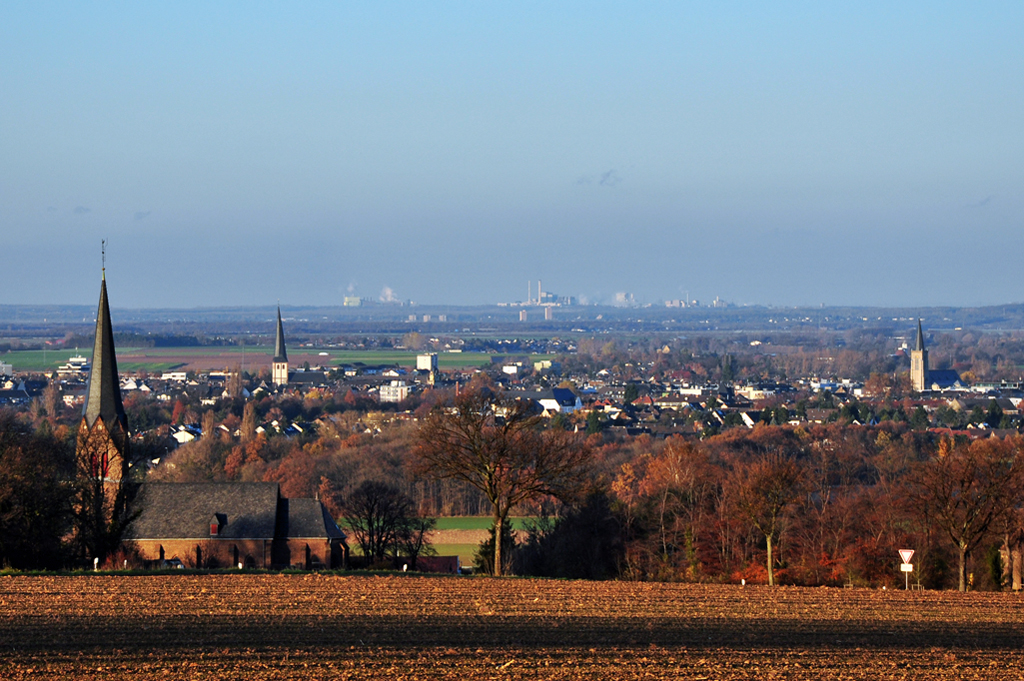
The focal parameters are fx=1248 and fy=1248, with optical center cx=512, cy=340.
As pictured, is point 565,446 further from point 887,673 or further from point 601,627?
point 887,673

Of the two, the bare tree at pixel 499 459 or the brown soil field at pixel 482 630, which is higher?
the bare tree at pixel 499 459

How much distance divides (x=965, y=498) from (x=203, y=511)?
28176mm

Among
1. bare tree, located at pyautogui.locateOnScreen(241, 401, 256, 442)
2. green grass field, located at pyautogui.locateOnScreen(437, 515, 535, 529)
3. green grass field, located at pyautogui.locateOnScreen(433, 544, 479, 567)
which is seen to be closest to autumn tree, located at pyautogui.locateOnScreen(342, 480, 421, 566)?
green grass field, located at pyautogui.locateOnScreen(433, 544, 479, 567)

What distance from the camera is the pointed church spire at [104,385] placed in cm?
4700

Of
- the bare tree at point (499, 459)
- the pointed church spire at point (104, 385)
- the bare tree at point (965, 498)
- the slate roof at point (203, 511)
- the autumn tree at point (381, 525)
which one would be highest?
the pointed church spire at point (104, 385)

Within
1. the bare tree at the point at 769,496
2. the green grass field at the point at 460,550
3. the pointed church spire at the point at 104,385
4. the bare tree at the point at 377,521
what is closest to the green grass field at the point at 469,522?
the green grass field at the point at 460,550

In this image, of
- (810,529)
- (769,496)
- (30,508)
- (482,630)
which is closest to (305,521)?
(30,508)

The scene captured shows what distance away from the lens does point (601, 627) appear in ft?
86.0

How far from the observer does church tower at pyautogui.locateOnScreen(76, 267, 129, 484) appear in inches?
1804

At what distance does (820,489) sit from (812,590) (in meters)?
26.7

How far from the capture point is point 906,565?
1366 inches

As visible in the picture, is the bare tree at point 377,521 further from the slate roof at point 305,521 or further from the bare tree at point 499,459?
the bare tree at point 499,459

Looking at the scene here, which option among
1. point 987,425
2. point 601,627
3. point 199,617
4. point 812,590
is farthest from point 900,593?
point 987,425

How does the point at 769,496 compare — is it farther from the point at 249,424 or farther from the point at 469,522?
the point at 249,424
